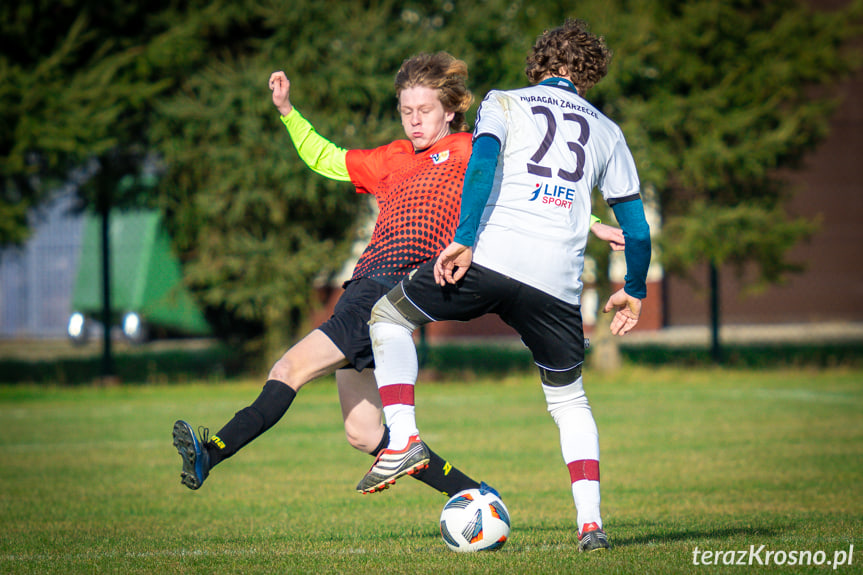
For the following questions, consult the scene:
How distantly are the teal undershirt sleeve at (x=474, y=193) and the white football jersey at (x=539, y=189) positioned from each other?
0.15 m

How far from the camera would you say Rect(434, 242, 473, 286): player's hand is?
3.99m

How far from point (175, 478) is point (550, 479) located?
3.12m

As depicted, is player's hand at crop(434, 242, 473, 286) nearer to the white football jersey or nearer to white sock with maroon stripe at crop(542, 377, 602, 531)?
the white football jersey

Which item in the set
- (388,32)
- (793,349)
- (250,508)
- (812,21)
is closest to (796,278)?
(793,349)

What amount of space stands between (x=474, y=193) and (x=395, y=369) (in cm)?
87

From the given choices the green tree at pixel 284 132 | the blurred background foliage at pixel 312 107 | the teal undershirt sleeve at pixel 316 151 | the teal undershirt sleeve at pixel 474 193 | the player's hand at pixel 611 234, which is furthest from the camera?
the green tree at pixel 284 132

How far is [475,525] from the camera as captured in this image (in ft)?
15.1

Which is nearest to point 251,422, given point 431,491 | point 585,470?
point 585,470

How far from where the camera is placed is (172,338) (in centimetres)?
A: 2447

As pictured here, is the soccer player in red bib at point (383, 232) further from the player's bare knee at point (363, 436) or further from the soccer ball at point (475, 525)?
the soccer ball at point (475, 525)

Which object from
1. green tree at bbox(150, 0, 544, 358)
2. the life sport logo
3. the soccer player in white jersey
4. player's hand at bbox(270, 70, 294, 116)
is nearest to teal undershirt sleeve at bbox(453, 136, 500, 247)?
the soccer player in white jersey

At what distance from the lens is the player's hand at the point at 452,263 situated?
3992 millimetres

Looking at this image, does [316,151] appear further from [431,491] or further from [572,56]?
[431,491]

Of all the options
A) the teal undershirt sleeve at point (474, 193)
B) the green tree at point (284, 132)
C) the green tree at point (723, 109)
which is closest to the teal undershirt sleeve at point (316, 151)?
the teal undershirt sleeve at point (474, 193)
